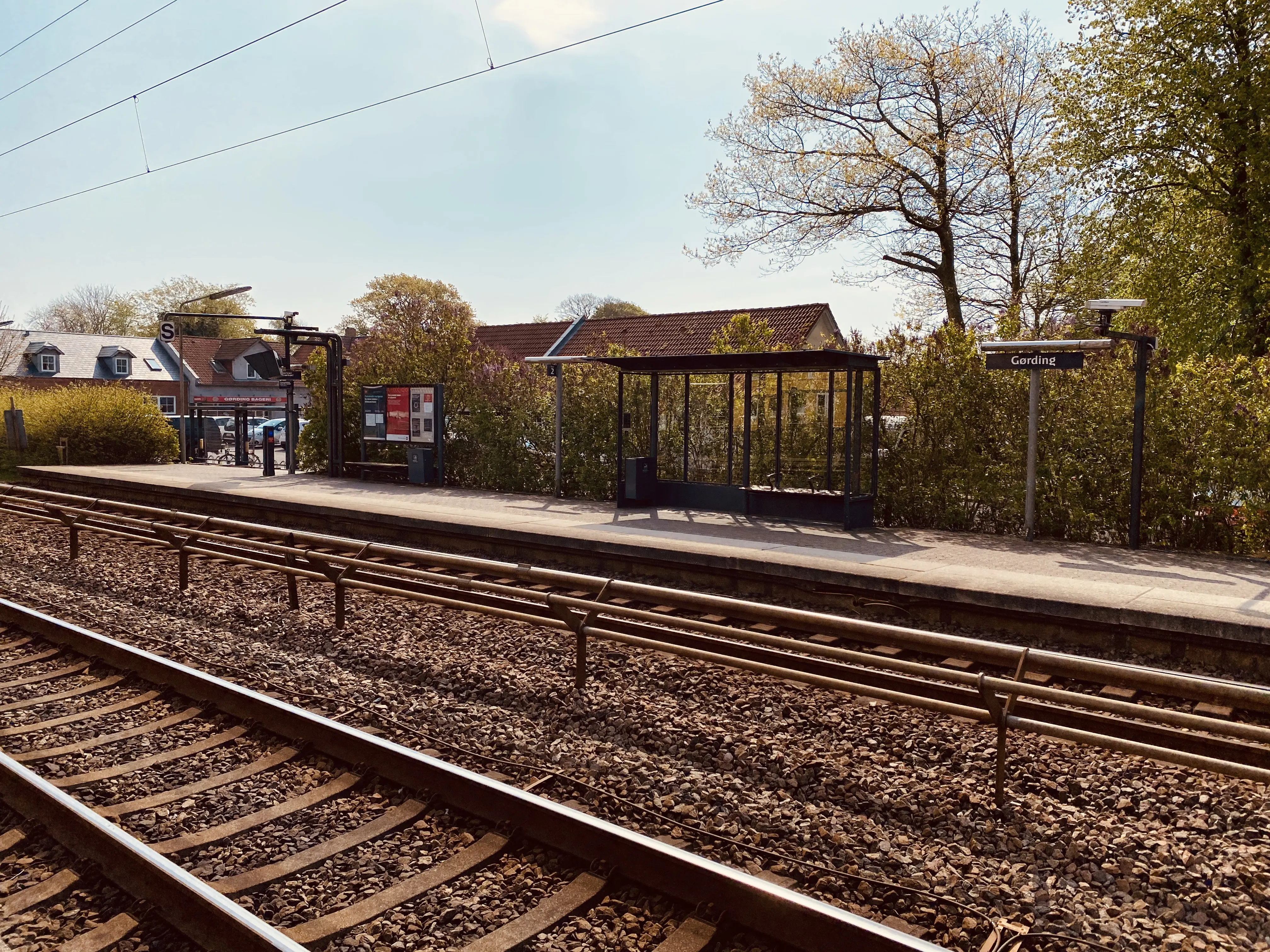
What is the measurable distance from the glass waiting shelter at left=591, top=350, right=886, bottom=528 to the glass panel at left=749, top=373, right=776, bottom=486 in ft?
0.06

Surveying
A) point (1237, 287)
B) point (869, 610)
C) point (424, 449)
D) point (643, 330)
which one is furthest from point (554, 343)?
point (869, 610)

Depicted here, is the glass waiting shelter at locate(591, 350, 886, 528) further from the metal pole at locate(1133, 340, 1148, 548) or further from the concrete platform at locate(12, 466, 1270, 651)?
the metal pole at locate(1133, 340, 1148, 548)

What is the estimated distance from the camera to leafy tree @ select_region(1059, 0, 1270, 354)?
888 inches

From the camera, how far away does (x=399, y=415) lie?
21.8 metres

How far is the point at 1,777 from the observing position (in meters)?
5.08

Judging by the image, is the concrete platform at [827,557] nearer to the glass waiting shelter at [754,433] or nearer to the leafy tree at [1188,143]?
the glass waiting shelter at [754,433]

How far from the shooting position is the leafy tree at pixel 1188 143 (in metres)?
22.6

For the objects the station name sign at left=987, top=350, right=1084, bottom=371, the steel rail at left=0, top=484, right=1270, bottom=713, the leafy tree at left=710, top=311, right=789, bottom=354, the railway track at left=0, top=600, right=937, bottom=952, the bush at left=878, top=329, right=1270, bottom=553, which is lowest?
the railway track at left=0, top=600, right=937, bottom=952

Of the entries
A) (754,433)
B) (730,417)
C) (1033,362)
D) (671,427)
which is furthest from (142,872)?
(671,427)

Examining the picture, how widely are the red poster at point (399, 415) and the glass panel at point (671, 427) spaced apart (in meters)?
6.62

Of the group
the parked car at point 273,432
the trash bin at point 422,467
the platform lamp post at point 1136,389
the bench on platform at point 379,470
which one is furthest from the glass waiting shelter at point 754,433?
the parked car at point 273,432

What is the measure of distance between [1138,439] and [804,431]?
516 centimetres

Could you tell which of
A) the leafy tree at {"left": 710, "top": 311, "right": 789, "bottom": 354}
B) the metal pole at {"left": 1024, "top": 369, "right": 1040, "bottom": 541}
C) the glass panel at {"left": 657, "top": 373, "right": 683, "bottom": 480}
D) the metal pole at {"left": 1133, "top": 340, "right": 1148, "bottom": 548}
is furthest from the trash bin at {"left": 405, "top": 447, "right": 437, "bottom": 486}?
the metal pole at {"left": 1133, "top": 340, "right": 1148, "bottom": 548}

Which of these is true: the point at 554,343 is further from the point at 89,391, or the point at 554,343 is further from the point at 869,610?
the point at 869,610
